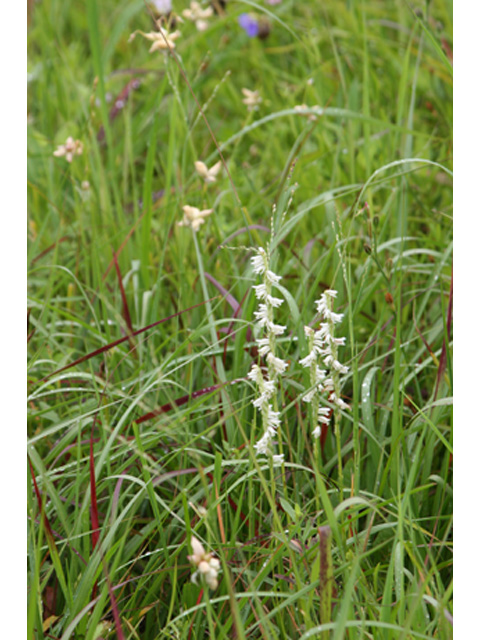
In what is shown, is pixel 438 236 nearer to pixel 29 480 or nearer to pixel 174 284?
pixel 174 284

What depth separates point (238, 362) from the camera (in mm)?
1202

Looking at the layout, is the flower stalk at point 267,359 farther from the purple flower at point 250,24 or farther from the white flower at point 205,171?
the purple flower at point 250,24

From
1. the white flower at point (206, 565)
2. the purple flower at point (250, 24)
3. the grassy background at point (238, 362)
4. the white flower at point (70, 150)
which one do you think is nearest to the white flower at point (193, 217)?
the grassy background at point (238, 362)

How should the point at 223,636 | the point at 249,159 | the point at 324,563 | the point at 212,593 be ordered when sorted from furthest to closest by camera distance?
the point at 249,159 < the point at 212,593 < the point at 223,636 < the point at 324,563

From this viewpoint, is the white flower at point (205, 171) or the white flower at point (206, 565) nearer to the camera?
the white flower at point (206, 565)

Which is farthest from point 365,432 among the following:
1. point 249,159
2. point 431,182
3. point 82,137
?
point 249,159

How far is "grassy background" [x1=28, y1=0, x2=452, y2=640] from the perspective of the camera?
91 centimetres

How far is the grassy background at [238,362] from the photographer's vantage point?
911 mm

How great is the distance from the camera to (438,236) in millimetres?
1582

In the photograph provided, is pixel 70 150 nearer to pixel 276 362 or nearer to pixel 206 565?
pixel 276 362

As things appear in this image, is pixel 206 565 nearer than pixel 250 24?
Yes

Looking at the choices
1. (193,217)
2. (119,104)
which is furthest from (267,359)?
(119,104)
